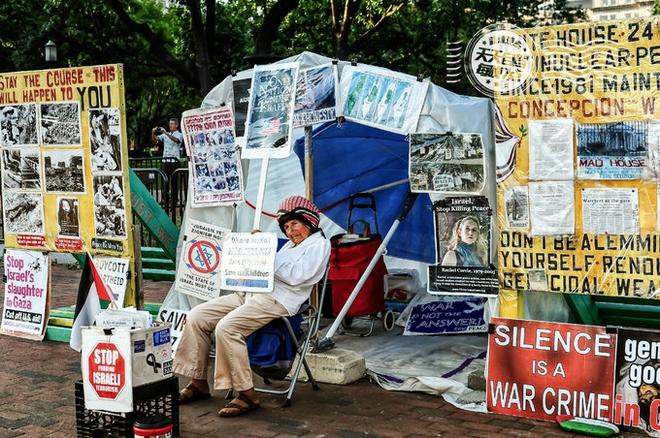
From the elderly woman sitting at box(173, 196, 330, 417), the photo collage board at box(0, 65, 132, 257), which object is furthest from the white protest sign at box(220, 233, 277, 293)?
the photo collage board at box(0, 65, 132, 257)

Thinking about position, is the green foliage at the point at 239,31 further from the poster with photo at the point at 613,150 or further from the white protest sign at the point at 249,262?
the poster with photo at the point at 613,150

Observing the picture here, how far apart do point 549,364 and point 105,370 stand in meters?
2.63

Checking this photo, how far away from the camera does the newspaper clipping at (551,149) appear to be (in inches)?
196

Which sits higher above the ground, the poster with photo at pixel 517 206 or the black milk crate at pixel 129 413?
the poster with photo at pixel 517 206

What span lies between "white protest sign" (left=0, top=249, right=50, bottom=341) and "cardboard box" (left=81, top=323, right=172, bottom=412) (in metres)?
2.80

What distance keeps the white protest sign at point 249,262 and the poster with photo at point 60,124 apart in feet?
6.52

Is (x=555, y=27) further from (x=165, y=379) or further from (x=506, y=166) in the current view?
(x=165, y=379)

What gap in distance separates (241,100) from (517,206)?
238 cm

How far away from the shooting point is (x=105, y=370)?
472cm

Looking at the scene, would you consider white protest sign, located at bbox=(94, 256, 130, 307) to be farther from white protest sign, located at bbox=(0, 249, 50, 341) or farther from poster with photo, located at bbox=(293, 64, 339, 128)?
poster with photo, located at bbox=(293, 64, 339, 128)

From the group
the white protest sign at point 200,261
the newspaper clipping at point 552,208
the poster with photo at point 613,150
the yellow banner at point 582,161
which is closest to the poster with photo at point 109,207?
the white protest sign at point 200,261

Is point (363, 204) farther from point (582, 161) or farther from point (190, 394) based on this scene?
point (582, 161)

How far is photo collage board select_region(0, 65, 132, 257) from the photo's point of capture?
654 centimetres

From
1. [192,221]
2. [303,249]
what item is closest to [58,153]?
[192,221]
